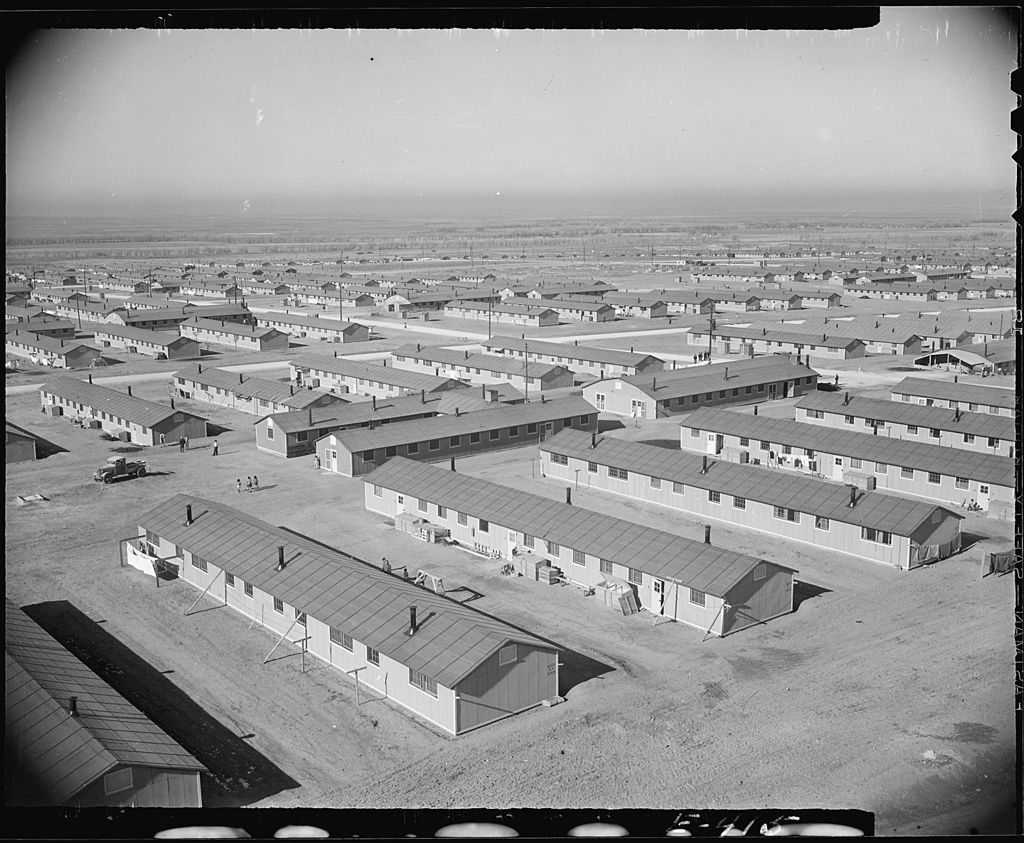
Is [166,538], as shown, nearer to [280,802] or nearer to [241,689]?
[241,689]

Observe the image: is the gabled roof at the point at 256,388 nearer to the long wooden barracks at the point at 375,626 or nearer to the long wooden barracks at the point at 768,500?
the long wooden barracks at the point at 768,500

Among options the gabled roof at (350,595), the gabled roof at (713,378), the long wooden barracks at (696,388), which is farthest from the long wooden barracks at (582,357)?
the gabled roof at (350,595)

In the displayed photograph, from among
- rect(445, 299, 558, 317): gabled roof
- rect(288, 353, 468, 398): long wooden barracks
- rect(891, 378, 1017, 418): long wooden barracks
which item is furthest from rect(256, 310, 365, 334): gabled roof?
rect(891, 378, 1017, 418): long wooden barracks

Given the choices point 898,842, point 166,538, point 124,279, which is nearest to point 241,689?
point 166,538

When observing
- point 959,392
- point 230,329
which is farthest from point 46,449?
point 959,392

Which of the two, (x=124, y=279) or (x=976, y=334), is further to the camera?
(x=124, y=279)
